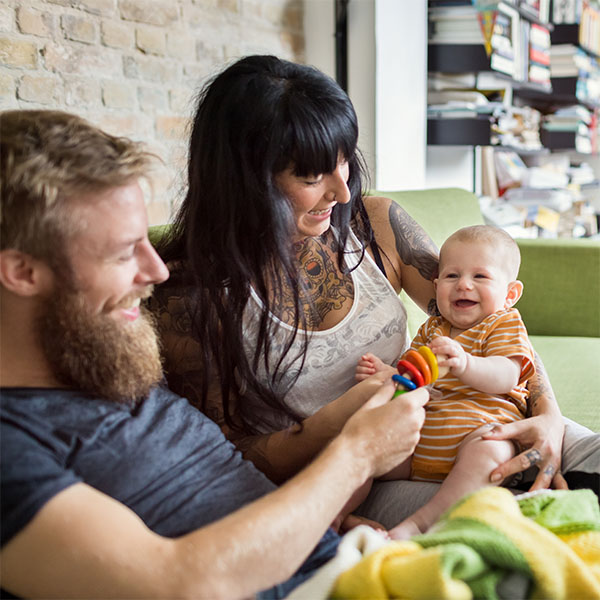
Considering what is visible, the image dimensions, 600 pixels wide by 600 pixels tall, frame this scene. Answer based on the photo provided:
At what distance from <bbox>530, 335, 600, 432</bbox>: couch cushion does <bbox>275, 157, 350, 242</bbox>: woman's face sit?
887 mm

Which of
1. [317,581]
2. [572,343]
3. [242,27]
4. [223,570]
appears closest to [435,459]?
[317,581]

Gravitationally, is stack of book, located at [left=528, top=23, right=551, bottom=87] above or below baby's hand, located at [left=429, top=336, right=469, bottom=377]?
above

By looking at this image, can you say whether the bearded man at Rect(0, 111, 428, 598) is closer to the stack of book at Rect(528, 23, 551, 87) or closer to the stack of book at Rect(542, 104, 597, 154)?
the stack of book at Rect(528, 23, 551, 87)

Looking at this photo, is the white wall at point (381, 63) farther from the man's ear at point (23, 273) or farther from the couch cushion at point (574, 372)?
the man's ear at point (23, 273)

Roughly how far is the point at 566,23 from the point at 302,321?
3853 millimetres

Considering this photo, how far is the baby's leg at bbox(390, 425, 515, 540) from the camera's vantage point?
1207 mm

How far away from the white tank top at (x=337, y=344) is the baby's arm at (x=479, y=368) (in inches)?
7.5

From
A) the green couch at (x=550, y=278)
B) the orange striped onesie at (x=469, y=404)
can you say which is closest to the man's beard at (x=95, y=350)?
the orange striped onesie at (x=469, y=404)

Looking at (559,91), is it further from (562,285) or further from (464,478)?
(464,478)

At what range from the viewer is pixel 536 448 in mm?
1282

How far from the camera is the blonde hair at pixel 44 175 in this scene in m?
0.92

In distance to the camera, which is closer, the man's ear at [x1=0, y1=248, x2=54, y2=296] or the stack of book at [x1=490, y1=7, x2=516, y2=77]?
the man's ear at [x1=0, y1=248, x2=54, y2=296]

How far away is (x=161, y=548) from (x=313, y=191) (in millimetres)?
741

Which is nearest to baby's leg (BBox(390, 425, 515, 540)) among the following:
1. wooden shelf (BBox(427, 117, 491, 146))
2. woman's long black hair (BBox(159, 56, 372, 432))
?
woman's long black hair (BBox(159, 56, 372, 432))
